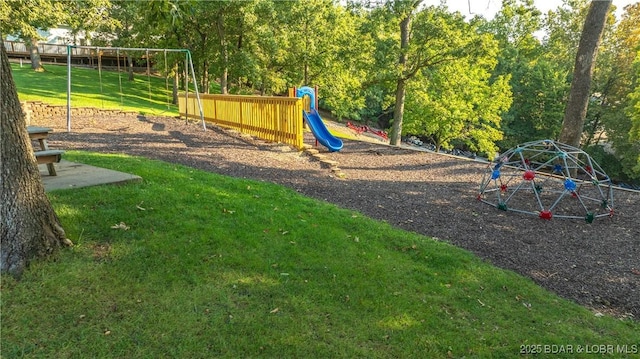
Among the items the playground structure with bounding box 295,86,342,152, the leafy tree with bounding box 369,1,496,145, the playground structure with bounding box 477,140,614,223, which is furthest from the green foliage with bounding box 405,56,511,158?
the playground structure with bounding box 477,140,614,223

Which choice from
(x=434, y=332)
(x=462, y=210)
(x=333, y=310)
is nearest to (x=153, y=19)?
(x=333, y=310)

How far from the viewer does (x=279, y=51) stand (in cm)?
2041

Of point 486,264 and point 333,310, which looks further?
point 486,264

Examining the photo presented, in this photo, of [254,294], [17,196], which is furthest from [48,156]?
[254,294]

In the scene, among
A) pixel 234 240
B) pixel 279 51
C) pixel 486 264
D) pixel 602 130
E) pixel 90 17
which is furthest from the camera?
pixel 602 130

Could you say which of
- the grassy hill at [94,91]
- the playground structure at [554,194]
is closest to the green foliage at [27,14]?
the grassy hill at [94,91]

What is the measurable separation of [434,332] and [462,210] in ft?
13.1

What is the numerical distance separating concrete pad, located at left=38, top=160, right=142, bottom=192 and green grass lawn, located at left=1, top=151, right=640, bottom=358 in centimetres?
24

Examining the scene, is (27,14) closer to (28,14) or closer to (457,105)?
(28,14)

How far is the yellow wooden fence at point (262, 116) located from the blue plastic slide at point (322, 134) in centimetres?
135

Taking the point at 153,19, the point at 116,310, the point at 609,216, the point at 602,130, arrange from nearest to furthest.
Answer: the point at 116,310
the point at 153,19
the point at 609,216
the point at 602,130

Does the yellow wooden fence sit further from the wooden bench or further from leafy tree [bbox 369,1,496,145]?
the wooden bench

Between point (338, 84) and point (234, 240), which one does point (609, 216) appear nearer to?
point (234, 240)

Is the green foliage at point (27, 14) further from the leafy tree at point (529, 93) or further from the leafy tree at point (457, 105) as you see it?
the leafy tree at point (529, 93)
